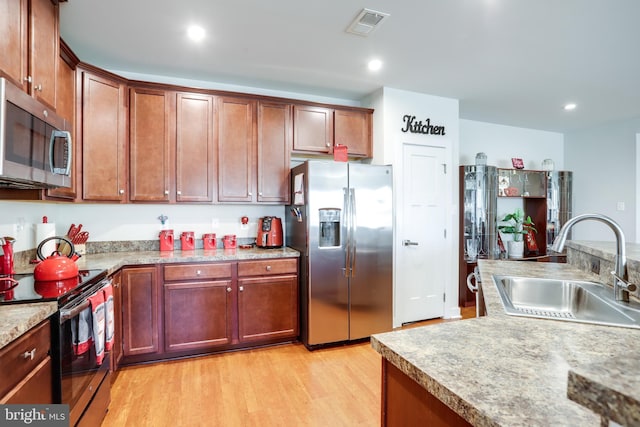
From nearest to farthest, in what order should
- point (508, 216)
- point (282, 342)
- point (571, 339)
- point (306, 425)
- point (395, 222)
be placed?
1. point (571, 339)
2. point (306, 425)
3. point (282, 342)
4. point (395, 222)
5. point (508, 216)

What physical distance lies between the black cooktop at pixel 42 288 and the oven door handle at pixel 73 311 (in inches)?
1.8

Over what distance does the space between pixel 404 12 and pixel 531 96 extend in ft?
8.18

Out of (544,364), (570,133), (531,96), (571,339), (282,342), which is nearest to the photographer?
(544,364)

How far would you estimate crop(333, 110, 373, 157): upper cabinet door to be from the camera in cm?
354

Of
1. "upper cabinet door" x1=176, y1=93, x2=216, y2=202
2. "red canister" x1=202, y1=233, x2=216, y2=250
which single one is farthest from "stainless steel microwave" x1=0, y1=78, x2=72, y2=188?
"red canister" x1=202, y1=233, x2=216, y2=250

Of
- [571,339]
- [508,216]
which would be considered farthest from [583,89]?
[571,339]

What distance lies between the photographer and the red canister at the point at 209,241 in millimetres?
3289

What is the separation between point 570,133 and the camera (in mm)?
5473

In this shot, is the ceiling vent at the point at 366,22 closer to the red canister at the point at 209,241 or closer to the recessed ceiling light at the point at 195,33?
the recessed ceiling light at the point at 195,33

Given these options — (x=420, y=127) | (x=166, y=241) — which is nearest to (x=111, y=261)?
(x=166, y=241)

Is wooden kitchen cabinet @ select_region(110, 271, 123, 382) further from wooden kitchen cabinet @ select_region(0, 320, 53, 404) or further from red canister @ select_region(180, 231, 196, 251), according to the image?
wooden kitchen cabinet @ select_region(0, 320, 53, 404)

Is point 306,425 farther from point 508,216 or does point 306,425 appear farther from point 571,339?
point 508,216

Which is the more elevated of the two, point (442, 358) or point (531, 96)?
point (531, 96)

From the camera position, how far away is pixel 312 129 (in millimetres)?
3455
